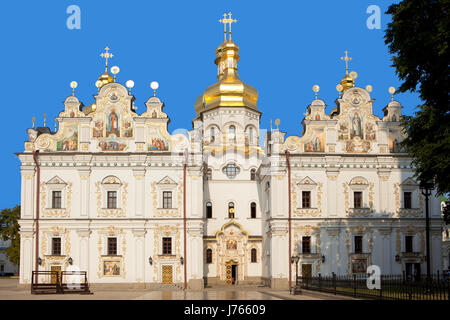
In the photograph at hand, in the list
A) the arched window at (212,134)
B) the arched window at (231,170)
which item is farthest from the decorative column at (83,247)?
the arched window at (212,134)

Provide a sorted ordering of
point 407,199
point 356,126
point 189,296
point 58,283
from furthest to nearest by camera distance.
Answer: point 356,126, point 407,199, point 58,283, point 189,296

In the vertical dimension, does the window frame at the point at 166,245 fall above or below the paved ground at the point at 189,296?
above

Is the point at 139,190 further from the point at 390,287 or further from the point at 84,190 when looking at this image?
the point at 390,287

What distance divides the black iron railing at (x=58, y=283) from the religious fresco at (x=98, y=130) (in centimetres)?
927

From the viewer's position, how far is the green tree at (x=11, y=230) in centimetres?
6388

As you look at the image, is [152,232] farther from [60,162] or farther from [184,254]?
[60,162]

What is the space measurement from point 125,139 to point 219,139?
1103cm

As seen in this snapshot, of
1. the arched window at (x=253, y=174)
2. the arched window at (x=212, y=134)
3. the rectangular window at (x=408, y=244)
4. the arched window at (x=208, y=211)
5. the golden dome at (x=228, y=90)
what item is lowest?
the rectangular window at (x=408, y=244)

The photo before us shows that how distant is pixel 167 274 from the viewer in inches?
1606

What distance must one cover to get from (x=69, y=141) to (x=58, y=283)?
10703mm

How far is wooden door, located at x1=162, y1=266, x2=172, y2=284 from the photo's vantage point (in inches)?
1603

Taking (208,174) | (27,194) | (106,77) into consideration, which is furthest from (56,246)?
(106,77)

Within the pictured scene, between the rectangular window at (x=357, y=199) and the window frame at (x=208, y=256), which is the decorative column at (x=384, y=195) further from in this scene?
the window frame at (x=208, y=256)
